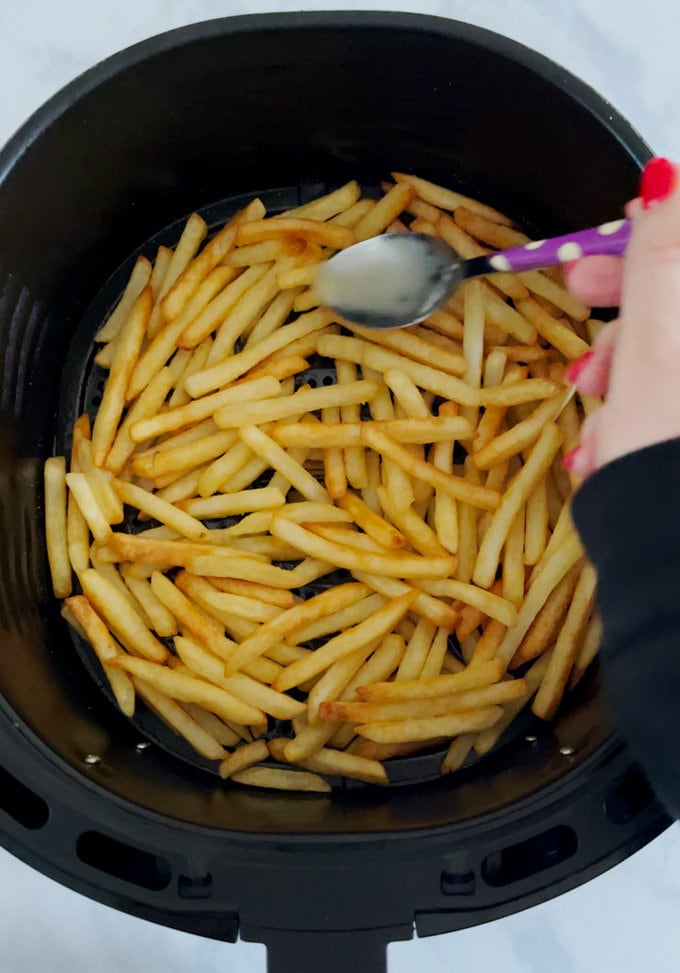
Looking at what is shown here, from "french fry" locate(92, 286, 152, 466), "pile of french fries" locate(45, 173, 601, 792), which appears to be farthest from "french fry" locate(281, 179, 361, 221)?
"french fry" locate(92, 286, 152, 466)

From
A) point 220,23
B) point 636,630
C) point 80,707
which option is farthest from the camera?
point 80,707

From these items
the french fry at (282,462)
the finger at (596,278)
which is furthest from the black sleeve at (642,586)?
the french fry at (282,462)

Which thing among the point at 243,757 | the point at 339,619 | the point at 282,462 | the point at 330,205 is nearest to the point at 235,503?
the point at 282,462

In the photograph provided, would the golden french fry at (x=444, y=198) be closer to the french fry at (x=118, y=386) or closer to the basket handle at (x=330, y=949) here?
the french fry at (x=118, y=386)

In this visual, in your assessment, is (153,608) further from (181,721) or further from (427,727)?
(427,727)

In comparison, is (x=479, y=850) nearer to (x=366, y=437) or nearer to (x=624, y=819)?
(x=624, y=819)

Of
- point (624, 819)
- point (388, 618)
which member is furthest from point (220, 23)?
point (624, 819)

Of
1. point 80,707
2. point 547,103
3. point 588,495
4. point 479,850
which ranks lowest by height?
point 479,850
